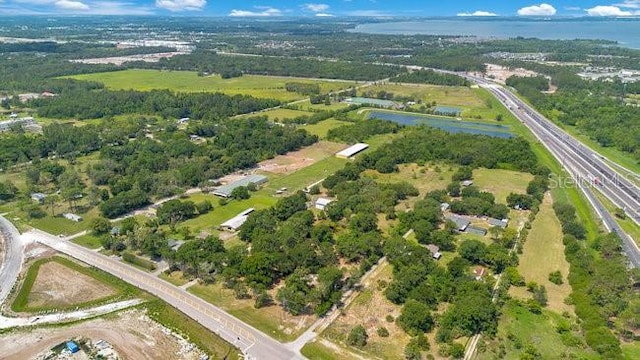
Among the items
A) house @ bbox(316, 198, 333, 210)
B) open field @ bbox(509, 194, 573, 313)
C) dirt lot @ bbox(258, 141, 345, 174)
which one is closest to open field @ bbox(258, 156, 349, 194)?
dirt lot @ bbox(258, 141, 345, 174)

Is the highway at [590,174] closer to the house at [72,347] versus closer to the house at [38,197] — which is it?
the house at [72,347]

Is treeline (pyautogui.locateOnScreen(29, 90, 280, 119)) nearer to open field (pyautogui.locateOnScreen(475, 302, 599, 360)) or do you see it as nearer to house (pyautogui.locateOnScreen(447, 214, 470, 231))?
house (pyautogui.locateOnScreen(447, 214, 470, 231))

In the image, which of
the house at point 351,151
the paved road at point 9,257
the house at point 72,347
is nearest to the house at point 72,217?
the paved road at point 9,257

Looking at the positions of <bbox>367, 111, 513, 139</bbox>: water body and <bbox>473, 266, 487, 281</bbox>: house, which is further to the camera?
<bbox>367, 111, 513, 139</bbox>: water body

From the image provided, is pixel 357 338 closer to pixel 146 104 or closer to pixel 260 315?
pixel 260 315

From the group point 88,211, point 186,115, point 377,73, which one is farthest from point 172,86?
point 88,211
